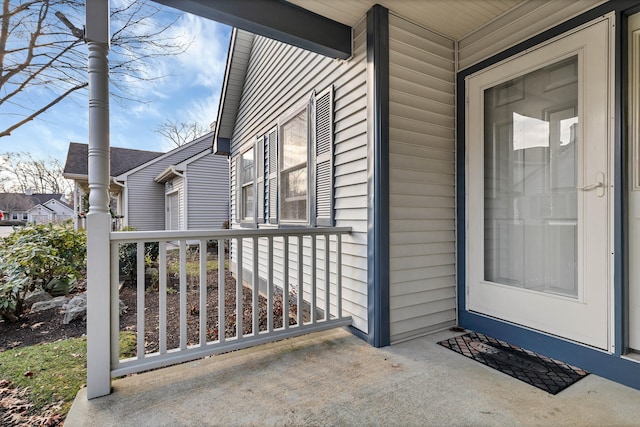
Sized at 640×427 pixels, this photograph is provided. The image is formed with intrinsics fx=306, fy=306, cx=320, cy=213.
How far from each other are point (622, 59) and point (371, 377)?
245 centimetres

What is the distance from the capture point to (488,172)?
2.58 m

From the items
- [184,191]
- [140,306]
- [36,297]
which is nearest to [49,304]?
[36,297]

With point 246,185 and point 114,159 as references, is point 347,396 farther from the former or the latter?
point 114,159

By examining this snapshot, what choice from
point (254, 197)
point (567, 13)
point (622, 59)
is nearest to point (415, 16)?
point (567, 13)

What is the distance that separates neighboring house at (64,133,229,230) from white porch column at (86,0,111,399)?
912 cm

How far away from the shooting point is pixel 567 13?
2.05 m

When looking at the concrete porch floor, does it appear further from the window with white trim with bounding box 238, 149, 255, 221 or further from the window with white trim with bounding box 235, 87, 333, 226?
the window with white trim with bounding box 238, 149, 255, 221

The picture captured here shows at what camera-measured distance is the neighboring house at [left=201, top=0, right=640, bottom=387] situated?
186 cm

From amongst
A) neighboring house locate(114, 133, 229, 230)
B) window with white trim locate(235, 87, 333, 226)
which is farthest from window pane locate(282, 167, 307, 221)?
neighboring house locate(114, 133, 229, 230)

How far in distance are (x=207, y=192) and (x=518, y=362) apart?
1046 centimetres

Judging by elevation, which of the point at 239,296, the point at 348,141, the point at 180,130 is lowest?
the point at 239,296

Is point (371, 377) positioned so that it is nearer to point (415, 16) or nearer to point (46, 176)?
point (415, 16)

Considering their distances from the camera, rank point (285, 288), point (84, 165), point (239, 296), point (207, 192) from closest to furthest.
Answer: point (239, 296) < point (285, 288) < point (207, 192) < point (84, 165)

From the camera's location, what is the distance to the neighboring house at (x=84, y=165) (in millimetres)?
11414
